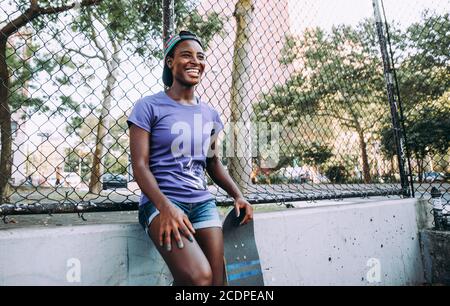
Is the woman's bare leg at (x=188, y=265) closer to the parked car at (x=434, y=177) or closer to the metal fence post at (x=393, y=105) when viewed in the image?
the metal fence post at (x=393, y=105)

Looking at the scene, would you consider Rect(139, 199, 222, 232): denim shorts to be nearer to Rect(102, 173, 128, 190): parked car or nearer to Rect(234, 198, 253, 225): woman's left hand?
Rect(234, 198, 253, 225): woman's left hand

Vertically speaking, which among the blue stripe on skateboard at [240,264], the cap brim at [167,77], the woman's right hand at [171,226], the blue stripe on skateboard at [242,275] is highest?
the cap brim at [167,77]

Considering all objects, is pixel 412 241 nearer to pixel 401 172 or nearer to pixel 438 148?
pixel 401 172

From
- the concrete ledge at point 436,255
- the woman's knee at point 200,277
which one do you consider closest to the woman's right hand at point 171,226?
the woman's knee at point 200,277

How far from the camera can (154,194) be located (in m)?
1.50

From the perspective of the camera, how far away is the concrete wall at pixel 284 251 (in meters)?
1.59

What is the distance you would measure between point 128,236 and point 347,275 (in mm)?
1756

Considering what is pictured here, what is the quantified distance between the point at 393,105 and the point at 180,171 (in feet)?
8.12

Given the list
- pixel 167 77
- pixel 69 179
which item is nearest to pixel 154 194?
pixel 167 77

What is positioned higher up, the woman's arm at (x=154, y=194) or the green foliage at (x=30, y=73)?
the green foliage at (x=30, y=73)

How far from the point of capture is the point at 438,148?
35.6 feet

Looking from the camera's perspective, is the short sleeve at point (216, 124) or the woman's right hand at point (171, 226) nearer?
the woman's right hand at point (171, 226)

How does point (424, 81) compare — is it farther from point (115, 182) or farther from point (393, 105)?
point (115, 182)
